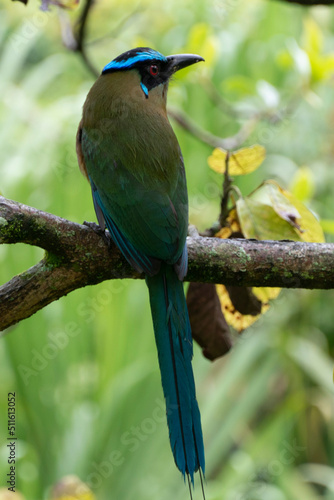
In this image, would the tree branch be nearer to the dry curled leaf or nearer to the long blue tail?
the long blue tail

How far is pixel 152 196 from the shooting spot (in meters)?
1.55

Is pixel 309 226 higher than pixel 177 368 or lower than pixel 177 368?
higher

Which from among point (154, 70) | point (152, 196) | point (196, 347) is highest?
point (154, 70)

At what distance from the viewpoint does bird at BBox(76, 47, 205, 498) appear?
136cm

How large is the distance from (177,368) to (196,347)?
1.70m

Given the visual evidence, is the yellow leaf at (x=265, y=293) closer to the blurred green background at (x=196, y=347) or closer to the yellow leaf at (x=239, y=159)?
the yellow leaf at (x=239, y=159)

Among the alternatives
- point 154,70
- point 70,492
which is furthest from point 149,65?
point 70,492

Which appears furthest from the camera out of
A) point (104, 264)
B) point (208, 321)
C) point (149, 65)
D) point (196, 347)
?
point (196, 347)

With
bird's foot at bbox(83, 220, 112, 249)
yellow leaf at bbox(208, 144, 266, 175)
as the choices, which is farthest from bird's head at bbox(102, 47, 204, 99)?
bird's foot at bbox(83, 220, 112, 249)

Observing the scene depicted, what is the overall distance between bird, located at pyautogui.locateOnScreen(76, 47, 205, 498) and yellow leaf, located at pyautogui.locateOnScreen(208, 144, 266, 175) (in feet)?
0.41

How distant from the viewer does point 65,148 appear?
10.5 feet

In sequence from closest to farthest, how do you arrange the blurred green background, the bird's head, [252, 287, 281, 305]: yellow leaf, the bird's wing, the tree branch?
the tree branch → the bird's wing → [252, 287, 281, 305]: yellow leaf → the bird's head → the blurred green background

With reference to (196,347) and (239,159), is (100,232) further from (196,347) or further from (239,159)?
(196,347)

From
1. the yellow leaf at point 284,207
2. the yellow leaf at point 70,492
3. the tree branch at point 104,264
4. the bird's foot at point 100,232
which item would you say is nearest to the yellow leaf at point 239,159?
the yellow leaf at point 284,207
